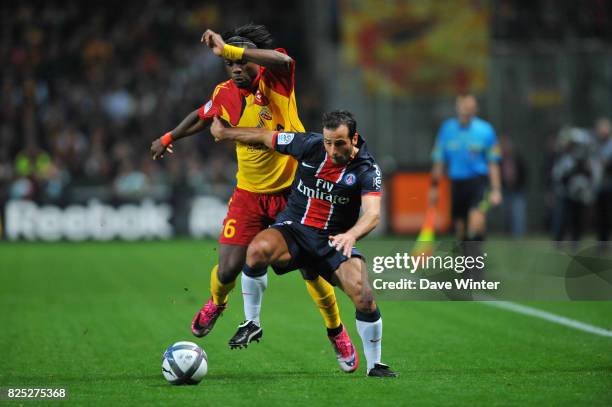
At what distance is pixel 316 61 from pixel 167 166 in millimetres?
4458

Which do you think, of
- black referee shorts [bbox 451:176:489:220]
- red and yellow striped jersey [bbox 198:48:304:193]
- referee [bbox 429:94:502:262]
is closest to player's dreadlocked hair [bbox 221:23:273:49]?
red and yellow striped jersey [bbox 198:48:304:193]

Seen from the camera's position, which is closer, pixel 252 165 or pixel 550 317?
pixel 252 165

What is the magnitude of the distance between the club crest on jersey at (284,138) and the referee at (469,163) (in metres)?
6.41

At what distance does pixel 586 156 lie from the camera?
17.5m

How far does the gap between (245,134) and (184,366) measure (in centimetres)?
168

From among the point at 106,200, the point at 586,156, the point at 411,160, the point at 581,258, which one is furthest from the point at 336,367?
the point at 411,160

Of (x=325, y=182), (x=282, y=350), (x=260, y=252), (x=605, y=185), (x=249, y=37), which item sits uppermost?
(x=249, y=37)

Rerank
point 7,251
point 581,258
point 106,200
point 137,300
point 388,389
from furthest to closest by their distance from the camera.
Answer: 1. point 106,200
2. point 7,251
3. point 137,300
4. point 581,258
5. point 388,389

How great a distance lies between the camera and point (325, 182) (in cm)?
762

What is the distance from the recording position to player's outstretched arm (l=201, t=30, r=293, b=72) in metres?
7.29

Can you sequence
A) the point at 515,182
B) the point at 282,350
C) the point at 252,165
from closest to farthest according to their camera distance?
the point at 252,165 < the point at 282,350 < the point at 515,182

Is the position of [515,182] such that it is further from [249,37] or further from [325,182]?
[325,182]

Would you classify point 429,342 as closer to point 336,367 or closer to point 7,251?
point 336,367

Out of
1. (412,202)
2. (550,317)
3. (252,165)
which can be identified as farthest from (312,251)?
(412,202)
